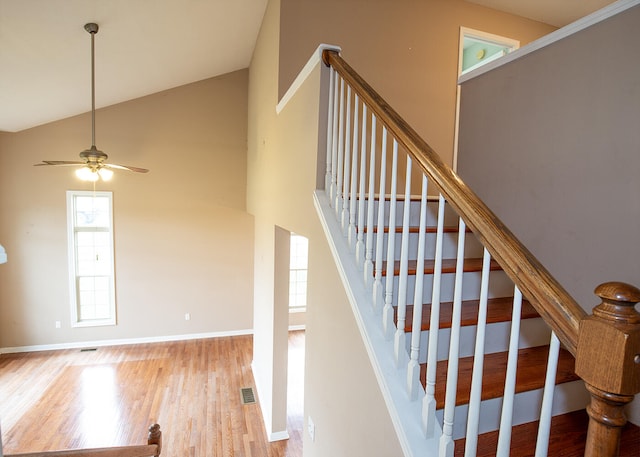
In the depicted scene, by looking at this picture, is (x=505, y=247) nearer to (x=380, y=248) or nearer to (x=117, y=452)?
(x=380, y=248)

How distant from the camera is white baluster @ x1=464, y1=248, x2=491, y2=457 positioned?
91 cm

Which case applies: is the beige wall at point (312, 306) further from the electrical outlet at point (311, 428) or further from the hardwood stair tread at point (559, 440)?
the hardwood stair tread at point (559, 440)

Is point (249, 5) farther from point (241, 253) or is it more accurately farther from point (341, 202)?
point (241, 253)

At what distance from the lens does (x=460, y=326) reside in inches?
53.7

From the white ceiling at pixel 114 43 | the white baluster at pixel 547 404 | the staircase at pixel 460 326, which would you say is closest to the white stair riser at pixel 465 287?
the staircase at pixel 460 326

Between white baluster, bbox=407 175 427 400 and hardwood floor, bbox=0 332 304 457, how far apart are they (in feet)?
10.5

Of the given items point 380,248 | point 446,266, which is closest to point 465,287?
point 446,266

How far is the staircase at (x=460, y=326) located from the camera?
0.73 metres

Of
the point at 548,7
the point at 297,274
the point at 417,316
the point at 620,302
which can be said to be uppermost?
the point at 548,7

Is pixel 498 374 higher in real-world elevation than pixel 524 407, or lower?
higher

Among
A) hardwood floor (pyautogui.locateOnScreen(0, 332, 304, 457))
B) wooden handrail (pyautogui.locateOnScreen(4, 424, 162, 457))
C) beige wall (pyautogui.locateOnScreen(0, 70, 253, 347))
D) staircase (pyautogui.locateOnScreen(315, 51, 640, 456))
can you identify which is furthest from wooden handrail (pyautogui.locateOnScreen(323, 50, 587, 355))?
beige wall (pyautogui.locateOnScreen(0, 70, 253, 347))

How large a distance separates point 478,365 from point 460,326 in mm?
444

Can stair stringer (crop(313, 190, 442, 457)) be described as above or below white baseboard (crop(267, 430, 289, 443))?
above

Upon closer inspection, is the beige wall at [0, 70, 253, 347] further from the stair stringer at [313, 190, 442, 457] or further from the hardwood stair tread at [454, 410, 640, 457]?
the hardwood stair tread at [454, 410, 640, 457]
